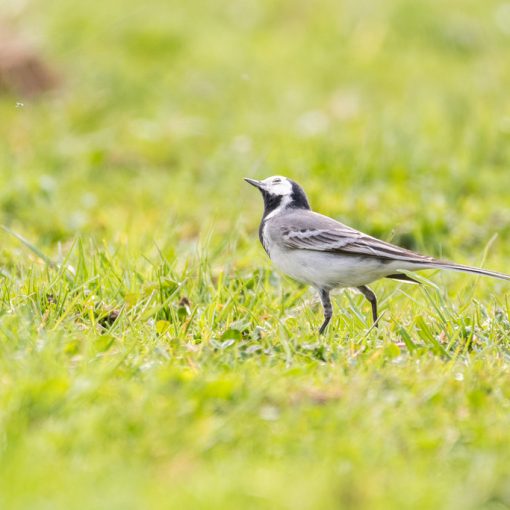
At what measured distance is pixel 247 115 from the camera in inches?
457

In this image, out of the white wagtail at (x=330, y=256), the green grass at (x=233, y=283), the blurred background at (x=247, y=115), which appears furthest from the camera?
the blurred background at (x=247, y=115)

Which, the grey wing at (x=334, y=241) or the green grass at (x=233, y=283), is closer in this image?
the green grass at (x=233, y=283)

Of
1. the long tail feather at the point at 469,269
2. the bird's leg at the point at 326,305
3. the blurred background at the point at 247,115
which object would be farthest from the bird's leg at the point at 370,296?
the blurred background at the point at 247,115

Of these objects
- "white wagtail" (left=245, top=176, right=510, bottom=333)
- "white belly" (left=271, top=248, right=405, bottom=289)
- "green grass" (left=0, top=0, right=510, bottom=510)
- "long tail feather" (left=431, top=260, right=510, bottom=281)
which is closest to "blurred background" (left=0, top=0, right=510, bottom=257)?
"green grass" (left=0, top=0, right=510, bottom=510)

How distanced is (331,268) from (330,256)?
9 cm

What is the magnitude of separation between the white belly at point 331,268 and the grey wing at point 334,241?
43mm

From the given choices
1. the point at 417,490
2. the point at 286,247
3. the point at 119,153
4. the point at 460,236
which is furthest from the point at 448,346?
the point at 119,153

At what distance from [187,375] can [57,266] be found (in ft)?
5.91

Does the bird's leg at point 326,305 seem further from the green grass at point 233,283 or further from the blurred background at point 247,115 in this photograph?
the blurred background at point 247,115

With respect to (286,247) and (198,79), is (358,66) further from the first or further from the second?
(286,247)

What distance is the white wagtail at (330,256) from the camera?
5.79 m

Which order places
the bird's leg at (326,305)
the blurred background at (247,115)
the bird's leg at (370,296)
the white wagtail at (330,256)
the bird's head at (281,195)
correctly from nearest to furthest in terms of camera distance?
the bird's leg at (326,305) < the white wagtail at (330,256) < the bird's leg at (370,296) < the bird's head at (281,195) < the blurred background at (247,115)

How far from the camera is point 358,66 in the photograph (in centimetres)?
1373

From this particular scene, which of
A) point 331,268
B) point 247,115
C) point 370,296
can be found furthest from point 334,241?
point 247,115
